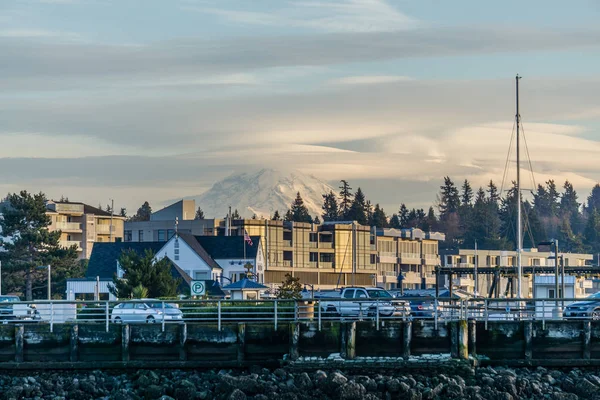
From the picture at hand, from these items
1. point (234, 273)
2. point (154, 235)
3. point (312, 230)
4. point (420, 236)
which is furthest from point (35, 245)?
point (420, 236)

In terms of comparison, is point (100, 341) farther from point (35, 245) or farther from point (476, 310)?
point (35, 245)

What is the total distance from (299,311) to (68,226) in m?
122

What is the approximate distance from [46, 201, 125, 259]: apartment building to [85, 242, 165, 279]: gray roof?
49903 millimetres

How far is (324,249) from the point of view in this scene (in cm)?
15788

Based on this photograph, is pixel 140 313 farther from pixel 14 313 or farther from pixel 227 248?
pixel 227 248

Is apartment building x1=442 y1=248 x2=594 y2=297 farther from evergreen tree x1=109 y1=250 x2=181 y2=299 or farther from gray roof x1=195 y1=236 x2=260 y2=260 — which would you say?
evergreen tree x1=109 y1=250 x2=181 y2=299

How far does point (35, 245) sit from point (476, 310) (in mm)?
68008

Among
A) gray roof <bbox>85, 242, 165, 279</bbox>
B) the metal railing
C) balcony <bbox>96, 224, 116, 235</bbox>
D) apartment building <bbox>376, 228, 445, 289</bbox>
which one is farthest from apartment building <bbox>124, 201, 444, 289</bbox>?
the metal railing

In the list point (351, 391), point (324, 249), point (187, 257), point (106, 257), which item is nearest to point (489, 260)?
point (324, 249)

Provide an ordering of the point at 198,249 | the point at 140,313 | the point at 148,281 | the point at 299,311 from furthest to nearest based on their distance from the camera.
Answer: the point at 198,249 < the point at 148,281 < the point at 140,313 < the point at 299,311

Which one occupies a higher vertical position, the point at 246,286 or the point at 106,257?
the point at 106,257

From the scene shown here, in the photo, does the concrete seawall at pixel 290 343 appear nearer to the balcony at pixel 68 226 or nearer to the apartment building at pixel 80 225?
the apartment building at pixel 80 225

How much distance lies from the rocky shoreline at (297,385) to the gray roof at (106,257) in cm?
6008

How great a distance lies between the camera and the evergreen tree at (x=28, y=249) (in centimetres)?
10950
